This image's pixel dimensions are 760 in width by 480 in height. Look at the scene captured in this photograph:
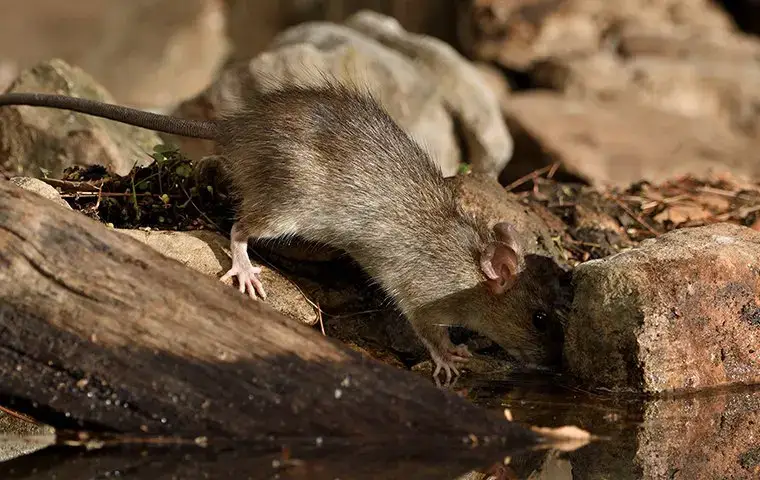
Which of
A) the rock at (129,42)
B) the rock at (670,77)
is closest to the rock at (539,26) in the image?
the rock at (670,77)

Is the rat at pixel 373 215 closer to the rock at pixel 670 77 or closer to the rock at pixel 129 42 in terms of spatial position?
the rock at pixel 670 77

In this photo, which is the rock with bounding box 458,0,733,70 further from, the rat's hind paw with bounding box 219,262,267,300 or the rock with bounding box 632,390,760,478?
the rock with bounding box 632,390,760,478

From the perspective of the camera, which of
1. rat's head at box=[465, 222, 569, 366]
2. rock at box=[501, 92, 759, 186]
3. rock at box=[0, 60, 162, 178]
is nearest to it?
rat's head at box=[465, 222, 569, 366]

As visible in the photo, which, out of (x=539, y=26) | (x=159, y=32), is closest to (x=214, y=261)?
(x=539, y=26)

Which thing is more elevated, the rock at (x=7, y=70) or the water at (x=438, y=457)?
the water at (x=438, y=457)

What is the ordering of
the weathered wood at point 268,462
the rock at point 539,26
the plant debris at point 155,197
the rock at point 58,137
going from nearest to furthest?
1. the weathered wood at point 268,462
2. the plant debris at point 155,197
3. the rock at point 58,137
4. the rock at point 539,26

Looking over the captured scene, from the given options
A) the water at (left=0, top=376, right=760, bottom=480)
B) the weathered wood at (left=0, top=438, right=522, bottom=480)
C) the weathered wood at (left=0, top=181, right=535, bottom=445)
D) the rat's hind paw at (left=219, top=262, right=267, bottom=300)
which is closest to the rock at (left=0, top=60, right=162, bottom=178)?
the rat's hind paw at (left=219, top=262, right=267, bottom=300)

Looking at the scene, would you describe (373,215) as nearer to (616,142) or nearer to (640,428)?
(640,428)

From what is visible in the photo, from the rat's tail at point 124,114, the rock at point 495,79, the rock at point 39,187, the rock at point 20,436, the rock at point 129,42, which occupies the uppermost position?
the rat's tail at point 124,114
